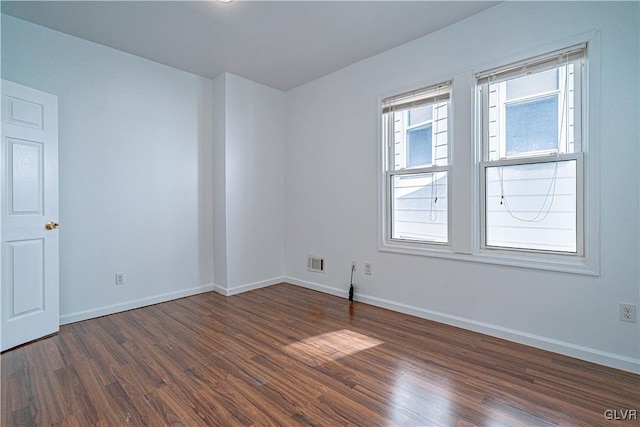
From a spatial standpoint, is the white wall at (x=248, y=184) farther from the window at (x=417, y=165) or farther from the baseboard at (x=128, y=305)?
the window at (x=417, y=165)

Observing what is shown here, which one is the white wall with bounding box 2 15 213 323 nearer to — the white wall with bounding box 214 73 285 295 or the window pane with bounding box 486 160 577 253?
the white wall with bounding box 214 73 285 295

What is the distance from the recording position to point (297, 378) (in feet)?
6.47

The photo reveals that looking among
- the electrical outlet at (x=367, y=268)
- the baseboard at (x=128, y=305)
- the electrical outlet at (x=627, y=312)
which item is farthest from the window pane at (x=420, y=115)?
the baseboard at (x=128, y=305)

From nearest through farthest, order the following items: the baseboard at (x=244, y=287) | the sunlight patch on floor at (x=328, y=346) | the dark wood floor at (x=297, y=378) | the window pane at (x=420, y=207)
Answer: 1. the dark wood floor at (x=297, y=378)
2. the sunlight patch on floor at (x=328, y=346)
3. the window pane at (x=420, y=207)
4. the baseboard at (x=244, y=287)

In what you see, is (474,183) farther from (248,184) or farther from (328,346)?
(248,184)

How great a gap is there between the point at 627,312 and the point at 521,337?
2.24 ft

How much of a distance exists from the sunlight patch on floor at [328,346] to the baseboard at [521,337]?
755mm

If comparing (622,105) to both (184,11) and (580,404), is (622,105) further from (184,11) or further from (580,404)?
(184,11)

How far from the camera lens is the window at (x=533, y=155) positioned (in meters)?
2.29

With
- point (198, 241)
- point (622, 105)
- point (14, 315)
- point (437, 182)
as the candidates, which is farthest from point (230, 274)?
point (622, 105)

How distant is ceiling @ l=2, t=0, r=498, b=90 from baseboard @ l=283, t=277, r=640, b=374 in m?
2.72

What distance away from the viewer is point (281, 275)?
4512 millimetres

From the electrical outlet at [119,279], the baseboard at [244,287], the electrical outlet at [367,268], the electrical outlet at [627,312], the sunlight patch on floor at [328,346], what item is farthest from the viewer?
the baseboard at [244,287]

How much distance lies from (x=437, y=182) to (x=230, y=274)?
8.76 ft
